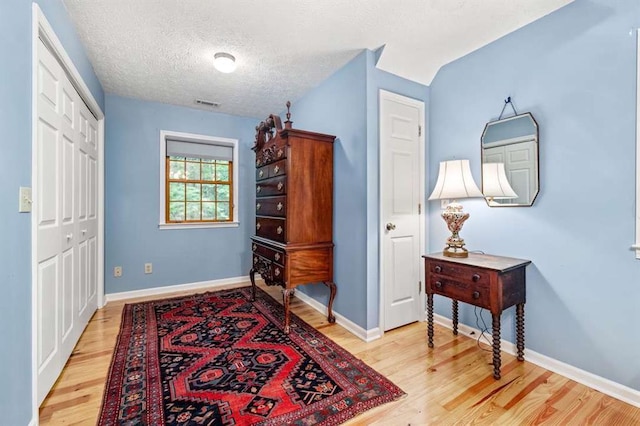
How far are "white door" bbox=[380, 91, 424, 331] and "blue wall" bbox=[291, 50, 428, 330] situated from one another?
86mm

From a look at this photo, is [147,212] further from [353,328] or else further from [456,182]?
[456,182]

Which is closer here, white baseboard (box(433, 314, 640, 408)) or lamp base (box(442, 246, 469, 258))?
white baseboard (box(433, 314, 640, 408))

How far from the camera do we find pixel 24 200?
1.33 m

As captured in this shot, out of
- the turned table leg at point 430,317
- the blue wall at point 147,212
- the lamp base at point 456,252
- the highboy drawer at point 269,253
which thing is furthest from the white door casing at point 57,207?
the lamp base at point 456,252

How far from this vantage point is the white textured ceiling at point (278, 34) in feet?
6.29

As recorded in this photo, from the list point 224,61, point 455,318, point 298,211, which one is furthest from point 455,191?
point 224,61

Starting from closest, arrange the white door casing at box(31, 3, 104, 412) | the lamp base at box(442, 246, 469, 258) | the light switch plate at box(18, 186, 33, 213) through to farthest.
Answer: the light switch plate at box(18, 186, 33, 213)
the white door casing at box(31, 3, 104, 412)
the lamp base at box(442, 246, 469, 258)

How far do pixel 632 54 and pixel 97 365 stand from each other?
387cm

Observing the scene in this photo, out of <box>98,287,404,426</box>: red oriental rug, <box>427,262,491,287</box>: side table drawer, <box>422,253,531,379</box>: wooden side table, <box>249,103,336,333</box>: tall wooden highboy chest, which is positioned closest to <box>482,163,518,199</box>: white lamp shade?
<box>422,253,531,379</box>: wooden side table

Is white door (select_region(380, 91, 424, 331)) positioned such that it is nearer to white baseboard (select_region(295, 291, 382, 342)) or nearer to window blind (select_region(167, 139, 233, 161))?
white baseboard (select_region(295, 291, 382, 342))

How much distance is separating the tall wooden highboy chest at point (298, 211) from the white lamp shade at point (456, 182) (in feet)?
3.39

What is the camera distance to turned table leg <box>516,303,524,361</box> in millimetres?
2031

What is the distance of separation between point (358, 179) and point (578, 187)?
1482mm

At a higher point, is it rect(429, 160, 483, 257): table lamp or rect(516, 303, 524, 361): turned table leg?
rect(429, 160, 483, 257): table lamp
